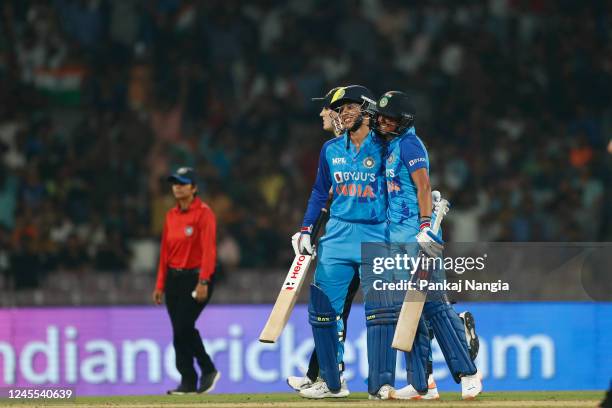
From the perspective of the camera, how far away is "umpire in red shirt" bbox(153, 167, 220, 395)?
1062cm

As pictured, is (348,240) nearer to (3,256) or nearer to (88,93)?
(3,256)

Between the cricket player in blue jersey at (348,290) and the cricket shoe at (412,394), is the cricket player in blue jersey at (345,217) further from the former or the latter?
the cricket shoe at (412,394)

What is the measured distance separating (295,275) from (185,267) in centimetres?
189

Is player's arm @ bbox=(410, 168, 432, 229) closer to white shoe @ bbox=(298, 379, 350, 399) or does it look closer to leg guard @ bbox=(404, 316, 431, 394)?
leg guard @ bbox=(404, 316, 431, 394)

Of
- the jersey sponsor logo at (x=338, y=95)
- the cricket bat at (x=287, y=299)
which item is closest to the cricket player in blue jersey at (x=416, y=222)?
the jersey sponsor logo at (x=338, y=95)

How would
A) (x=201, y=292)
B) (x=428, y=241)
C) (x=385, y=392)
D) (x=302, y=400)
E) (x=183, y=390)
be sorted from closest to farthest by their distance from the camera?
1. (x=428, y=241)
2. (x=385, y=392)
3. (x=302, y=400)
4. (x=201, y=292)
5. (x=183, y=390)

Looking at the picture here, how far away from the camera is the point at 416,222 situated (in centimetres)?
867

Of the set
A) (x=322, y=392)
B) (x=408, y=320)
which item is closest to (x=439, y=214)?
(x=408, y=320)

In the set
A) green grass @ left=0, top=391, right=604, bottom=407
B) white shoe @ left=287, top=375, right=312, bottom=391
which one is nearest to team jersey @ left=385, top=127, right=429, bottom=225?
green grass @ left=0, top=391, right=604, bottom=407

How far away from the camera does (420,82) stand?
17.6 m

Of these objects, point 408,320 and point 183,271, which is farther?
point 183,271

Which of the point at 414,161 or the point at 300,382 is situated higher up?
the point at 414,161

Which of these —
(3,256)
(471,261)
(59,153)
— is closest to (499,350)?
(471,261)

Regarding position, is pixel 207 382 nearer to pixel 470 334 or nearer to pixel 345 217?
pixel 345 217
